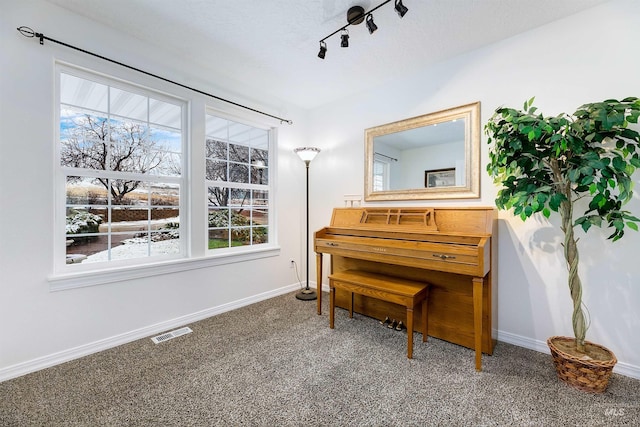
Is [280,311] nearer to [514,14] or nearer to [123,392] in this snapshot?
[123,392]

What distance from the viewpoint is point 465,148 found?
252cm

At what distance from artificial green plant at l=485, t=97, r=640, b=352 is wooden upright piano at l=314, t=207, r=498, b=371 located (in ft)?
1.28

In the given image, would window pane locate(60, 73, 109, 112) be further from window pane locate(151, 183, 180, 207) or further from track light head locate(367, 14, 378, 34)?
track light head locate(367, 14, 378, 34)

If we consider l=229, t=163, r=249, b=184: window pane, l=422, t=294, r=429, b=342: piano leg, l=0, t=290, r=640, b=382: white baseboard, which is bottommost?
l=0, t=290, r=640, b=382: white baseboard

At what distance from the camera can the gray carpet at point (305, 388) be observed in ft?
4.90

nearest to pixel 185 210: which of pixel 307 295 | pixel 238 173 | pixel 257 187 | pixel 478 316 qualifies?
pixel 238 173

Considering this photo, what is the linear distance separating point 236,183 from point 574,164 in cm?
301

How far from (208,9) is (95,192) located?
1.71m

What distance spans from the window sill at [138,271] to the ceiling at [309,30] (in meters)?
1.93

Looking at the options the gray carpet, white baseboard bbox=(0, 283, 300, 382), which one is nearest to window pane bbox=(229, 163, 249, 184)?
white baseboard bbox=(0, 283, 300, 382)

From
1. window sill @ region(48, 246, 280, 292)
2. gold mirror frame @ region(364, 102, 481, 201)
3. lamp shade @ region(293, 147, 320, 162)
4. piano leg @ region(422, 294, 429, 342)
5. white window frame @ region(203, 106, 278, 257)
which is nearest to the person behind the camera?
window sill @ region(48, 246, 280, 292)

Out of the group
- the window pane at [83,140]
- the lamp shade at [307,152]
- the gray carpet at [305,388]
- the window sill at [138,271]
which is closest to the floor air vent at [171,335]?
the gray carpet at [305,388]

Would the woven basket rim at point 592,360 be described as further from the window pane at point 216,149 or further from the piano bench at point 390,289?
the window pane at point 216,149

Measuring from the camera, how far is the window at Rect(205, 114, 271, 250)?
3.04m
